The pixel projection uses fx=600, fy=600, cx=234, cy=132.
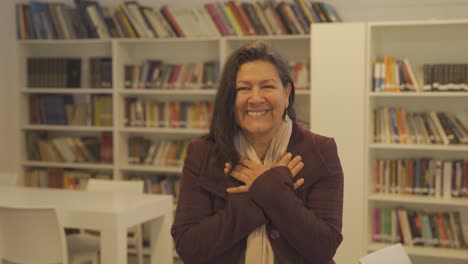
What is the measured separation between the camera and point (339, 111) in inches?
176

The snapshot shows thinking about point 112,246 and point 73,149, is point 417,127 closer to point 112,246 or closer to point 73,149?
point 112,246

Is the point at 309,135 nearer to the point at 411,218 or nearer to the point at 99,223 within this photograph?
the point at 99,223

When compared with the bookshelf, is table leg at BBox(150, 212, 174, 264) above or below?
below

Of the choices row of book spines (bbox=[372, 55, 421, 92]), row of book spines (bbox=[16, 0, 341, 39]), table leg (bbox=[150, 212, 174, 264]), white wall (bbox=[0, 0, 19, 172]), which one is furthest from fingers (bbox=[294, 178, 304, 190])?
white wall (bbox=[0, 0, 19, 172])

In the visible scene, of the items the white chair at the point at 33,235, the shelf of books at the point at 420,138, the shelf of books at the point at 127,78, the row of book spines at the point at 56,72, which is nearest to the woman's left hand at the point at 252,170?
the white chair at the point at 33,235

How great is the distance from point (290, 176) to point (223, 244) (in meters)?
0.26

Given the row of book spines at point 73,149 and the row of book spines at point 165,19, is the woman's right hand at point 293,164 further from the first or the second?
the row of book spines at point 73,149

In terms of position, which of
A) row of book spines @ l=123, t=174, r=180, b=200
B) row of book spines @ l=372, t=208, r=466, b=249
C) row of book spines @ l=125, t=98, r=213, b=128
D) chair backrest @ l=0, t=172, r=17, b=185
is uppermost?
row of book spines @ l=125, t=98, r=213, b=128

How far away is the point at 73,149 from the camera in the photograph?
5648mm

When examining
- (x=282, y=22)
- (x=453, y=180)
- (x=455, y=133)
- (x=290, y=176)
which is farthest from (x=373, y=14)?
(x=290, y=176)

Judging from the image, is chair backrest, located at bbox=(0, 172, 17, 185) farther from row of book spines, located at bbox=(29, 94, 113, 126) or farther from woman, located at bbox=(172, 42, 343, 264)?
woman, located at bbox=(172, 42, 343, 264)

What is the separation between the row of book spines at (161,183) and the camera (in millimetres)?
5410

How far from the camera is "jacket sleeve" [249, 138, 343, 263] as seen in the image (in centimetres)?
157

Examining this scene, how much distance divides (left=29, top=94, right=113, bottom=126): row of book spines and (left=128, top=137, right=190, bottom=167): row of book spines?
32 centimetres
